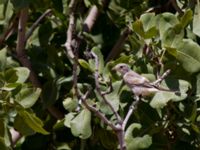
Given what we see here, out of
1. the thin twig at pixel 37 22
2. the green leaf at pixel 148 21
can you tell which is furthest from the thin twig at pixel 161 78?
the thin twig at pixel 37 22

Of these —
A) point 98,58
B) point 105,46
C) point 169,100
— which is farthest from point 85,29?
point 169,100

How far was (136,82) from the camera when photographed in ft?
4.29

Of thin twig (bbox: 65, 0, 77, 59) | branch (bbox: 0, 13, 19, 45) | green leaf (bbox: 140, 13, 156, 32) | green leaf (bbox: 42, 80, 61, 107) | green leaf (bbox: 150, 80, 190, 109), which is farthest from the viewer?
branch (bbox: 0, 13, 19, 45)

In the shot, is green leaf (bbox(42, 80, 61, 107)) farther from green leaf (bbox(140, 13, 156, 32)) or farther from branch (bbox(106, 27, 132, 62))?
green leaf (bbox(140, 13, 156, 32))

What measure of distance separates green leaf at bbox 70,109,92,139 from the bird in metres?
0.12

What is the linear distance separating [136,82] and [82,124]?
160 millimetres

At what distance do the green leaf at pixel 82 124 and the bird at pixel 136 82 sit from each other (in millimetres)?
117

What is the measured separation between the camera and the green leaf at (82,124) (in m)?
1.38

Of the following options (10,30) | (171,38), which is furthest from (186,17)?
(10,30)

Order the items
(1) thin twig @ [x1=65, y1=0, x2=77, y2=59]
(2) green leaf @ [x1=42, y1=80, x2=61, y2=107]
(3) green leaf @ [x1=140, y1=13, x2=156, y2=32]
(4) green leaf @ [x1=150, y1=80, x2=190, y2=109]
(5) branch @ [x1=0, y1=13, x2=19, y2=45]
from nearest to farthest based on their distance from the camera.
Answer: (4) green leaf @ [x1=150, y1=80, x2=190, y2=109], (3) green leaf @ [x1=140, y1=13, x2=156, y2=32], (1) thin twig @ [x1=65, y1=0, x2=77, y2=59], (2) green leaf @ [x1=42, y1=80, x2=61, y2=107], (5) branch @ [x1=0, y1=13, x2=19, y2=45]

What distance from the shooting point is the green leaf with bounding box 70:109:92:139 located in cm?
138

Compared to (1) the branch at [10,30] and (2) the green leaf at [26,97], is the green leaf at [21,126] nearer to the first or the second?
(2) the green leaf at [26,97]

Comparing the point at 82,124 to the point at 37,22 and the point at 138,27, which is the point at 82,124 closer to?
the point at 138,27

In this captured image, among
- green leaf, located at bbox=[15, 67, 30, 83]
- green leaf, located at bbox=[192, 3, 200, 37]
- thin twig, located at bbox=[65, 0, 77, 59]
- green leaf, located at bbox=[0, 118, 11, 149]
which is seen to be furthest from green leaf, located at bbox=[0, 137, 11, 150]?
green leaf, located at bbox=[192, 3, 200, 37]
